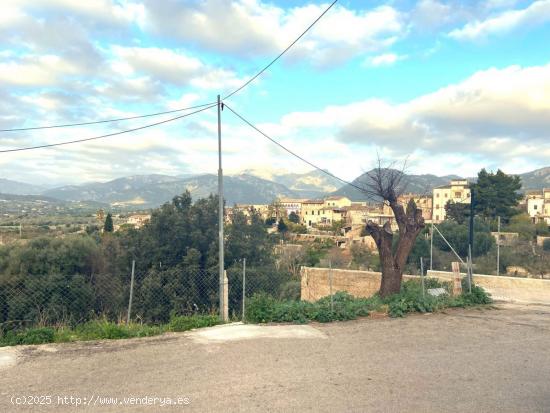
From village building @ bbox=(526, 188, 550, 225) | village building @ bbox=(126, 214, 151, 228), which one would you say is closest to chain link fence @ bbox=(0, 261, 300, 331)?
village building @ bbox=(126, 214, 151, 228)

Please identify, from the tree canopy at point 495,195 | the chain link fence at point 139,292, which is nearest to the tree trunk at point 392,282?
the chain link fence at point 139,292

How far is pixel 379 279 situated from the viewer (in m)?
16.0

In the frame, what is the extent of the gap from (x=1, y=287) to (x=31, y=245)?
4428mm

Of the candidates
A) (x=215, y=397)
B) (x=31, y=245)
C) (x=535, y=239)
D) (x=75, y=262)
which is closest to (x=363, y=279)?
(x=215, y=397)

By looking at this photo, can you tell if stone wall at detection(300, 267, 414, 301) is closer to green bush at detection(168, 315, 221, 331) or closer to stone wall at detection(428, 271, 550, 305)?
stone wall at detection(428, 271, 550, 305)

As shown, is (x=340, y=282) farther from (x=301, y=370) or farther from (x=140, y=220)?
(x=140, y=220)

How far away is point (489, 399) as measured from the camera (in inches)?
181

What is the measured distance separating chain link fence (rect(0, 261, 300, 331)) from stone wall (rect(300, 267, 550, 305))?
172 centimetres

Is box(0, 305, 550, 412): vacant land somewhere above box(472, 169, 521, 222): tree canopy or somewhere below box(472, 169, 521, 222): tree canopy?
below

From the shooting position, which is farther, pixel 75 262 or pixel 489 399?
pixel 75 262

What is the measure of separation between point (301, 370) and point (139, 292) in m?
17.1

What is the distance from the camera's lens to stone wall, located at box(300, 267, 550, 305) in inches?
502

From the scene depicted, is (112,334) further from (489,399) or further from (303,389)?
(489,399)

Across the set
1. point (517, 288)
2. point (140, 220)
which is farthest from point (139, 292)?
point (140, 220)
